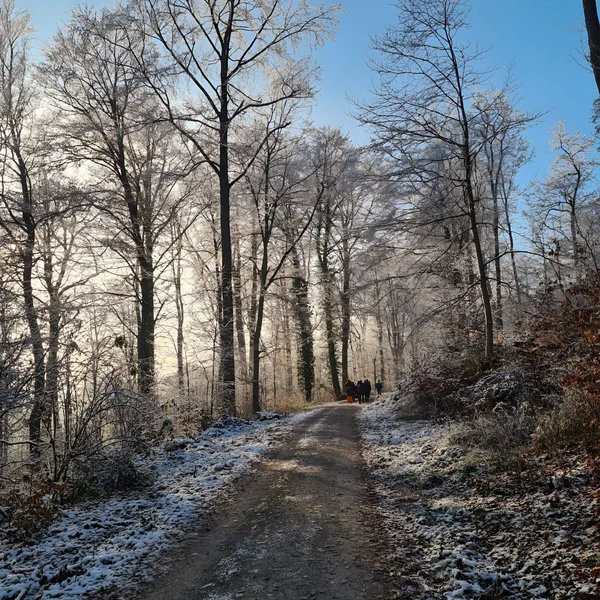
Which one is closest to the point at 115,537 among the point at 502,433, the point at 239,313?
the point at 502,433

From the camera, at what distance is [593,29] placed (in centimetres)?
830

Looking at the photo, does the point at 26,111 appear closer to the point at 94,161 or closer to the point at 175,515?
the point at 94,161

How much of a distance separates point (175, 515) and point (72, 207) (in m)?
10.7

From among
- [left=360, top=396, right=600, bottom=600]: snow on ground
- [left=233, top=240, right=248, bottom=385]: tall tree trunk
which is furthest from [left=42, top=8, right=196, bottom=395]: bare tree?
[left=360, top=396, right=600, bottom=600]: snow on ground

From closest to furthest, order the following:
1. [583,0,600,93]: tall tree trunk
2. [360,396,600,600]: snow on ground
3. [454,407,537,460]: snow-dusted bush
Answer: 1. [360,396,600,600]: snow on ground
2. [454,407,537,460]: snow-dusted bush
3. [583,0,600,93]: tall tree trunk

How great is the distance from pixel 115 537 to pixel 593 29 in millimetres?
11793

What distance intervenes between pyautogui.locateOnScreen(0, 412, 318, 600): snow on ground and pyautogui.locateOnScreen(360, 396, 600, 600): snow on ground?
2.63m

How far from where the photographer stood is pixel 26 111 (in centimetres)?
1537

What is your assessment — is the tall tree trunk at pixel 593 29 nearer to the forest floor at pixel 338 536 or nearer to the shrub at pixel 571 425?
the shrub at pixel 571 425

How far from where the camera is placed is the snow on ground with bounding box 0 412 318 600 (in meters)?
4.06

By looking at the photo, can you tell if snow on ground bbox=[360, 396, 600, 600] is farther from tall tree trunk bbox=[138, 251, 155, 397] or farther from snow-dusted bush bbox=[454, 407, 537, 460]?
tall tree trunk bbox=[138, 251, 155, 397]

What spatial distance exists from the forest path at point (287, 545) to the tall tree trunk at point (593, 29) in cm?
875

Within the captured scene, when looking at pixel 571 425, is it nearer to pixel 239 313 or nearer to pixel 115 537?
pixel 115 537

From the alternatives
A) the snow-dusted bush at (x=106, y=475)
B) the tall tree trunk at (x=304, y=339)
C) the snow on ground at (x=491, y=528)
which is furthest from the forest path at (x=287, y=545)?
the tall tree trunk at (x=304, y=339)
